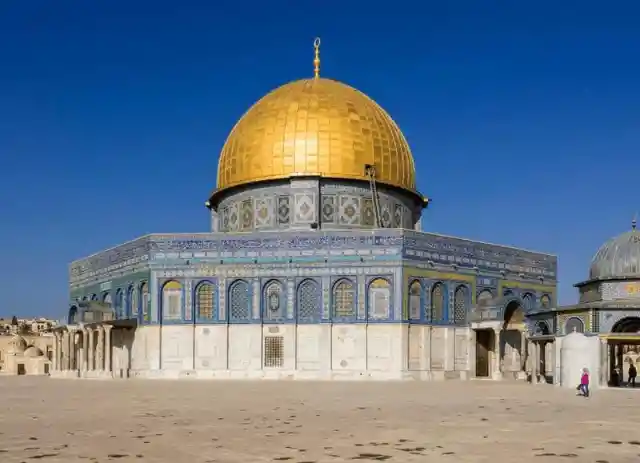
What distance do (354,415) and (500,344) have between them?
23.4 metres

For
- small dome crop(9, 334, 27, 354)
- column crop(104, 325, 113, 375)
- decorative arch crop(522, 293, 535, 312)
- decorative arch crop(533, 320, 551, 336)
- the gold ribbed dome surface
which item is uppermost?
the gold ribbed dome surface

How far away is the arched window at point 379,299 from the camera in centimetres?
3481

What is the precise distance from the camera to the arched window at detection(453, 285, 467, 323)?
37.0 metres

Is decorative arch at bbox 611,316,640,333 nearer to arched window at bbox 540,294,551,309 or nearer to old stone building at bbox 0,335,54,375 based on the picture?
arched window at bbox 540,294,551,309

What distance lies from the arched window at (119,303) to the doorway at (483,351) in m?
15.6

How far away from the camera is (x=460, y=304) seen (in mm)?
37312

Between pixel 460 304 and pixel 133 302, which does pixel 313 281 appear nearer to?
pixel 460 304

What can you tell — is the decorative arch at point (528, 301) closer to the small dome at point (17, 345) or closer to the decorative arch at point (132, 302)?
the decorative arch at point (132, 302)

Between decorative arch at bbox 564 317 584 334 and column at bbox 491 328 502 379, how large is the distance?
226 inches

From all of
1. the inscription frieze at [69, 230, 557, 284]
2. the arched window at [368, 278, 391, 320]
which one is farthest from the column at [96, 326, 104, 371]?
the arched window at [368, 278, 391, 320]

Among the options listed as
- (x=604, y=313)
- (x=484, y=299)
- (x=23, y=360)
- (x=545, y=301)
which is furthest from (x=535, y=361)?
(x=23, y=360)

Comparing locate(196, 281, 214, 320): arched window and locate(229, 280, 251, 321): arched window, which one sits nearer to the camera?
locate(229, 280, 251, 321): arched window

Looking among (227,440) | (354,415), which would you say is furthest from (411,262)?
(227,440)

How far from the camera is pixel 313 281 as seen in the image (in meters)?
35.3
